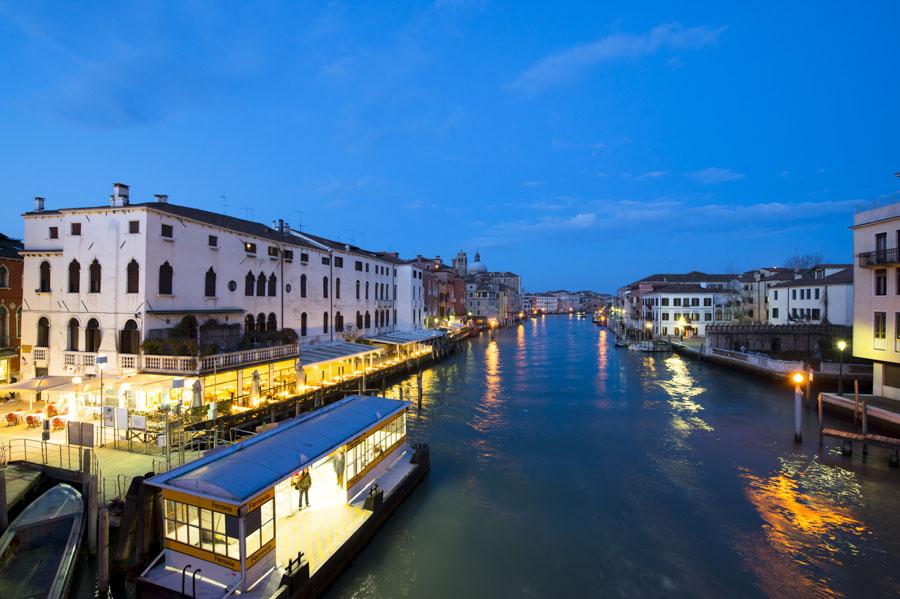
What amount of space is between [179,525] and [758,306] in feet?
256

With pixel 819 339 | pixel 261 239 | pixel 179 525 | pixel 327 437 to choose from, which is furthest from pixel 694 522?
pixel 819 339

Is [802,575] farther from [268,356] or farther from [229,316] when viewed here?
[229,316]

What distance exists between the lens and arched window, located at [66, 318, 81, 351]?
20.9 meters

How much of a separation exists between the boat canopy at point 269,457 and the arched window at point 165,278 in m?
11.2

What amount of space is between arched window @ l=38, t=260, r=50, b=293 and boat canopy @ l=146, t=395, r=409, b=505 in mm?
16514

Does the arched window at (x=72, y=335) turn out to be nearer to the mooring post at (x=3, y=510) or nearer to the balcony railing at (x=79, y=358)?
the balcony railing at (x=79, y=358)

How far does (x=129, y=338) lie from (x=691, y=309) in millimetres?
73647

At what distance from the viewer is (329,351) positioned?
3120cm

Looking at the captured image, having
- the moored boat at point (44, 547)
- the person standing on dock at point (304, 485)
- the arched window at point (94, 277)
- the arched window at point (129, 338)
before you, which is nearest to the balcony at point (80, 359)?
the arched window at point (129, 338)

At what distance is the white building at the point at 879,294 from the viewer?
23531 millimetres

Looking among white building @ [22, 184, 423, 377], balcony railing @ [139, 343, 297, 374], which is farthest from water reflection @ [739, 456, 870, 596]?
white building @ [22, 184, 423, 377]

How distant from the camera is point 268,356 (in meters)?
23.8

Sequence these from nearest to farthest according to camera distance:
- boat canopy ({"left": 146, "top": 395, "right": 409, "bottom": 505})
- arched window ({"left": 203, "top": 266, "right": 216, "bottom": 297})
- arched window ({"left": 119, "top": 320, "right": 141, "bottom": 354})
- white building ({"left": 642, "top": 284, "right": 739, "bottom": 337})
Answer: boat canopy ({"left": 146, "top": 395, "right": 409, "bottom": 505})
arched window ({"left": 119, "top": 320, "right": 141, "bottom": 354})
arched window ({"left": 203, "top": 266, "right": 216, "bottom": 297})
white building ({"left": 642, "top": 284, "right": 739, "bottom": 337})

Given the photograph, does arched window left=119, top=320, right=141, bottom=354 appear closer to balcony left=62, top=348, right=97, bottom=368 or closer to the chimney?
balcony left=62, top=348, right=97, bottom=368
